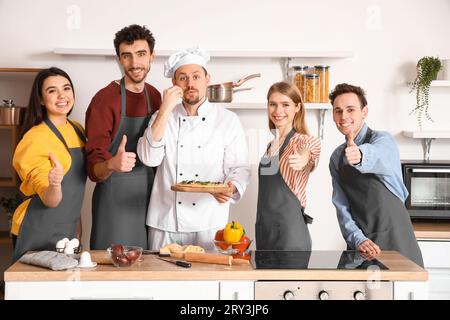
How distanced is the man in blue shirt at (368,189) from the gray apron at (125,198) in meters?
0.70

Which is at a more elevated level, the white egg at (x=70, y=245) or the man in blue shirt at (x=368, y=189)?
the man in blue shirt at (x=368, y=189)

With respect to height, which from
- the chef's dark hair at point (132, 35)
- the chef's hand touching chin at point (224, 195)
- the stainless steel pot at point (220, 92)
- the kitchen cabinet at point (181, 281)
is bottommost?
the kitchen cabinet at point (181, 281)

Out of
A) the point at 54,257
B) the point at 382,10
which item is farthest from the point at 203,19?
the point at 54,257

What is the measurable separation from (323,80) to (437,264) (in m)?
1.00

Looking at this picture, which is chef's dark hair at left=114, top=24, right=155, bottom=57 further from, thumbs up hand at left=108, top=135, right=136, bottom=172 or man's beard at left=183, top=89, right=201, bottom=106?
thumbs up hand at left=108, top=135, right=136, bottom=172

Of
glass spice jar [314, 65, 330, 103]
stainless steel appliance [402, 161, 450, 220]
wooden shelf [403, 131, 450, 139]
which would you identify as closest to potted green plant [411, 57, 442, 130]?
wooden shelf [403, 131, 450, 139]

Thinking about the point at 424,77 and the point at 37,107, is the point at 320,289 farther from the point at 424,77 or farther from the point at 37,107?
the point at 424,77

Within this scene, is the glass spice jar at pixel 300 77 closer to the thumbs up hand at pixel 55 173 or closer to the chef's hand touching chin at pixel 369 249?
the chef's hand touching chin at pixel 369 249

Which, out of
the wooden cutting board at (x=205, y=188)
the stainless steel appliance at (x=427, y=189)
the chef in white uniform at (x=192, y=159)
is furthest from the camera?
the stainless steel appliance at (x=427, y=189)

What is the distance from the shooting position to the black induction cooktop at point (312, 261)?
6.10ft

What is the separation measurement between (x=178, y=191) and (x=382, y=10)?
1.72 metres

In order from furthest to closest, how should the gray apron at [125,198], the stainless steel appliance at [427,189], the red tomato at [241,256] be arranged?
the stainless steel appliance at [427,189] < the gray apron at [125,198] < the red tomato at [241,256]

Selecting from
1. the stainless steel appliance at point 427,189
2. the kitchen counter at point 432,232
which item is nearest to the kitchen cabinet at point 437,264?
the kitchen counter at point 432,232

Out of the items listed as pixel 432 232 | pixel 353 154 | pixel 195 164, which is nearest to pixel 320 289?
pixel 353 154
